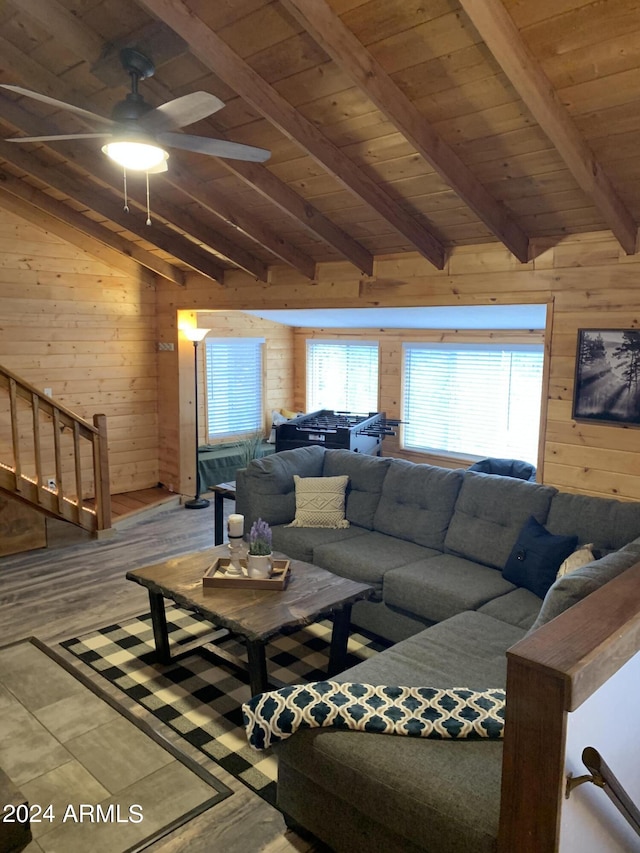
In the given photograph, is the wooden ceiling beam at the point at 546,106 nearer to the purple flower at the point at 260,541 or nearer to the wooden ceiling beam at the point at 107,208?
the purple flower at the point at 260,541

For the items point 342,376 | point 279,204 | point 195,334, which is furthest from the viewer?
point 342,376

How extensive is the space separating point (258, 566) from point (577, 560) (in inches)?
61.9

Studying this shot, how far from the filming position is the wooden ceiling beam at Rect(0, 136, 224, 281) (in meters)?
4.93

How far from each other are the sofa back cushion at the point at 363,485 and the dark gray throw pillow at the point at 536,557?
3.71ft

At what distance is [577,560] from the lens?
10.4 ft

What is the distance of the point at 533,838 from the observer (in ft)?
5.46

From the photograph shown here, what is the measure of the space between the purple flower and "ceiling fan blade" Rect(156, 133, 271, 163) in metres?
1.81

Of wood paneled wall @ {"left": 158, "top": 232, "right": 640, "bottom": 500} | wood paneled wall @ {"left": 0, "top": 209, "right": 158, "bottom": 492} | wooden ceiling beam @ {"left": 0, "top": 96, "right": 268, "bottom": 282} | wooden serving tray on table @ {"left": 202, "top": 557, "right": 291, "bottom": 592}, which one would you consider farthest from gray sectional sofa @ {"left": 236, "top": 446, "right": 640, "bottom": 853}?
wood paneled wall @ {"left": 0, "top": 209, "right": 158, "bottom": 492}

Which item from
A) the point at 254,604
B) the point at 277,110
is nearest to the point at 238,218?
the point at 277,110

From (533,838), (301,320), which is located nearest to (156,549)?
(301,320)

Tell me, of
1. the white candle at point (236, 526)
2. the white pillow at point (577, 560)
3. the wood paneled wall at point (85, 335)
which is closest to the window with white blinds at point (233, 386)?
the wood paneled wall at point (85, 335)

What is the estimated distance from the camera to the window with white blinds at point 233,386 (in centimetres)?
788

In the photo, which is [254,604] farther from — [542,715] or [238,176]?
[238,176]

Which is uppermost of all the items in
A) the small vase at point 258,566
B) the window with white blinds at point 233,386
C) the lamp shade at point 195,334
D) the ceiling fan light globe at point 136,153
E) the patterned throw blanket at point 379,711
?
the ceiling fan light globe at point 136,153
